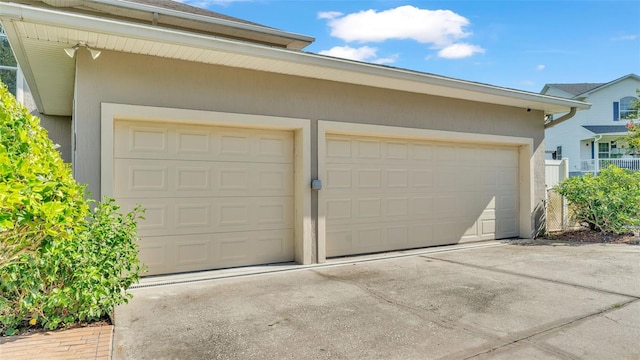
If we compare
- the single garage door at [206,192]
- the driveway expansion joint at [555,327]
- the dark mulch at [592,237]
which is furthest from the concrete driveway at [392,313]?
the dark mulch at [592,237]

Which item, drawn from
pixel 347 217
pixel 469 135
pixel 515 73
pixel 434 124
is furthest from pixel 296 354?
pixel 515 73

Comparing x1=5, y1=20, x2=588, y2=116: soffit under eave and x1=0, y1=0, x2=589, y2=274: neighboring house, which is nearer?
x1=5, y1=20, x2=588, y2=116: soffit under eave

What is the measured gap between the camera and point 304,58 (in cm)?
514

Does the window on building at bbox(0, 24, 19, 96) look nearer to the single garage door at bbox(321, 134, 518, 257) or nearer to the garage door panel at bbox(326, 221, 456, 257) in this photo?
the single garage door at bbox(321, 134, 518, 257)

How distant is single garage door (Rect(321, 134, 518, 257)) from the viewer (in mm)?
6477

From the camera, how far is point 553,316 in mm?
3658

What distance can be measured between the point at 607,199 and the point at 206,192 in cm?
841

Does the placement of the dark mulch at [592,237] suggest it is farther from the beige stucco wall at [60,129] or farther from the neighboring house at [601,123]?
the neighboring house at [601,123]

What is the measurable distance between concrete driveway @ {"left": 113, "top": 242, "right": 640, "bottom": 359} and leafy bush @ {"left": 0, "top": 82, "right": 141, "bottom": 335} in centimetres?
47

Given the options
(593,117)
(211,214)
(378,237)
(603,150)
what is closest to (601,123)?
(593,117)

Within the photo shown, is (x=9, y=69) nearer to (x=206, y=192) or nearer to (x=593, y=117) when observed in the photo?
(x=206, y=192)

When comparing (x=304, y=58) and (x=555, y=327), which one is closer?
(x=555, y=327)

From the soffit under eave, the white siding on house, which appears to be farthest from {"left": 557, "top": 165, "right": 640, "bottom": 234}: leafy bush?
the white siding on house

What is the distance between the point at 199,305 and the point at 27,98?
9.74 m
